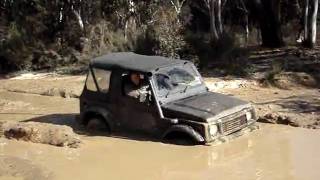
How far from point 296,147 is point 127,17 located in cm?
1522

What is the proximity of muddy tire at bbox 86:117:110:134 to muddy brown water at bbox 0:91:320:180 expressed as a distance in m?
0.29

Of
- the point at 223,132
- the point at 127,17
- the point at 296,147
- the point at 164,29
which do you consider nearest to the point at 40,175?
the point at 223,132

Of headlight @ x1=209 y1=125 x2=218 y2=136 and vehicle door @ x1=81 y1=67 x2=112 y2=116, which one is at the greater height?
vehicle door @ x1=81 y1=67 x2=112 y2=116

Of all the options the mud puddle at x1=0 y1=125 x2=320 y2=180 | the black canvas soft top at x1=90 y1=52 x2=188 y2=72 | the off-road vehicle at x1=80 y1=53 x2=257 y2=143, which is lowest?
the mud puddle at x1=0 y1=125 x2=320 y2=180

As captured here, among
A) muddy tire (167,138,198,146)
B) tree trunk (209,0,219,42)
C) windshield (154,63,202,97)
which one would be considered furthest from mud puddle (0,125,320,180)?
tree trunk (209,0,219,42)

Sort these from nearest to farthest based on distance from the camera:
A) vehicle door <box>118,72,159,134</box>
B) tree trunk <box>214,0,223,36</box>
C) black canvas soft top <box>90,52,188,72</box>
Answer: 1. vehicle door <box>118,72,159,134</box>
2. black canvas soft top <box>90,52,188,72</box>
3. tree trunk <box>214,0,223,36</box>

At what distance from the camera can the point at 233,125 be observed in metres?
10.7

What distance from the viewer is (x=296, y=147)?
34.6ft

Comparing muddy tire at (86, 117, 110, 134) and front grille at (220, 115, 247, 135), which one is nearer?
front grille at (220, 115, 247, 135)

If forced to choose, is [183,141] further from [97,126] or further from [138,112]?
[97,126]

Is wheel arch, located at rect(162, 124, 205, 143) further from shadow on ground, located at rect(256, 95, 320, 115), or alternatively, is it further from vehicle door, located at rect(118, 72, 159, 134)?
shadow on ground, located at rect(256, 95, 320, 115)

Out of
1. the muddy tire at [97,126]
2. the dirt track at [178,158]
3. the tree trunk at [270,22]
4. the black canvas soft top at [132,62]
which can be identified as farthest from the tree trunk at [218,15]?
the muddy tire at [97,126]

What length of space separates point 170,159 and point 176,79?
1.74 m

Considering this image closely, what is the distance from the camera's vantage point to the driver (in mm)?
11068
